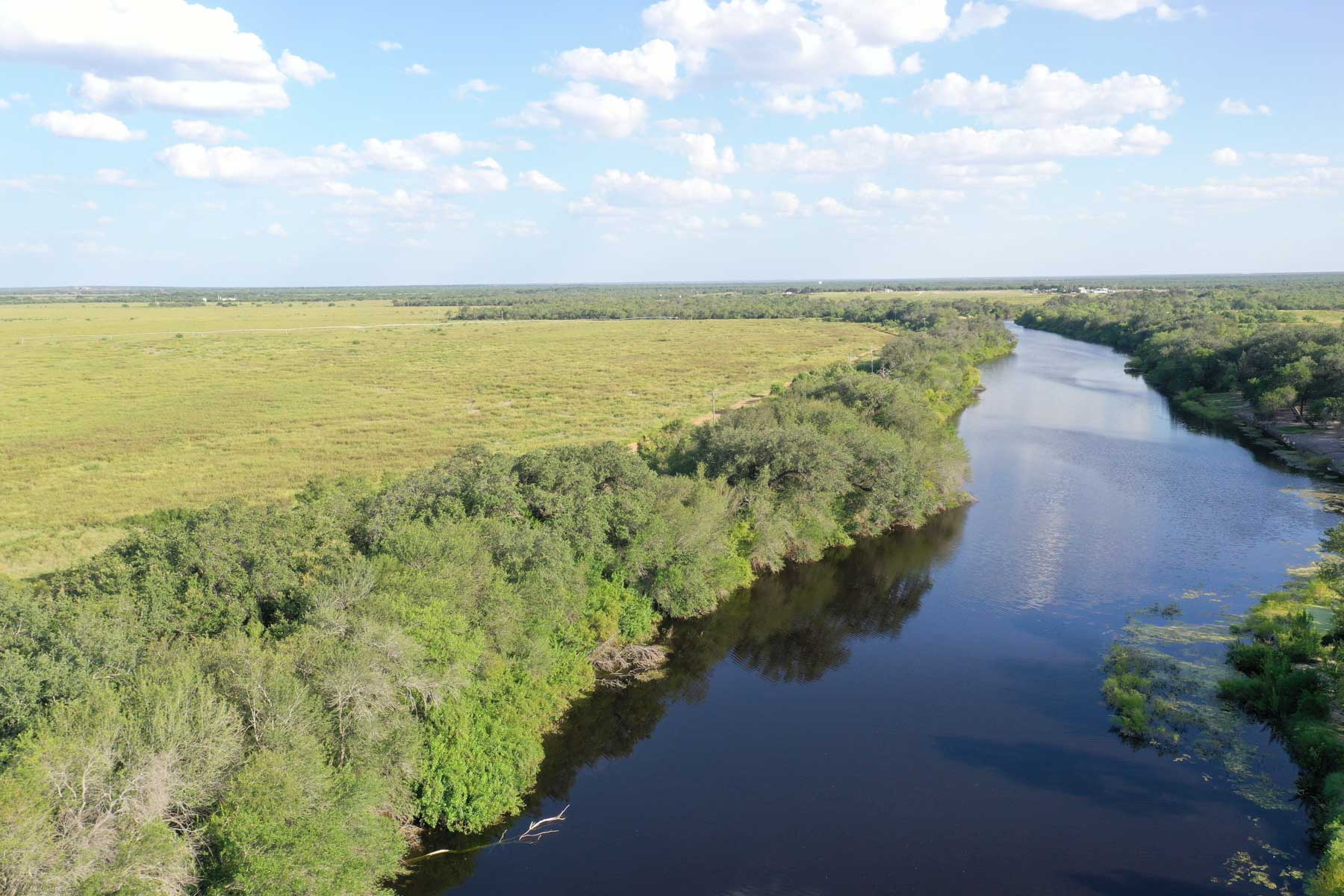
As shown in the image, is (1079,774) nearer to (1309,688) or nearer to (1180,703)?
(1180,703)

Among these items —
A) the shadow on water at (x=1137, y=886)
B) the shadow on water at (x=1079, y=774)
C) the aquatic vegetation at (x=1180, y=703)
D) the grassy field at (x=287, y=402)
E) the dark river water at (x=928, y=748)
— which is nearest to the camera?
the shadow on water at (x=1137, y=886)

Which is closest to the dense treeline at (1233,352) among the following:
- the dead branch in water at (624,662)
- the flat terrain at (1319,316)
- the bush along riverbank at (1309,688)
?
the flat terrain at (1319,316)

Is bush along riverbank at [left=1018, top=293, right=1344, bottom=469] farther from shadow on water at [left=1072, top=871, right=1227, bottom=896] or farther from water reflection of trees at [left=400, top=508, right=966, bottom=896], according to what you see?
shadow on water at [left=1072, top=871, right=1227, bottom=896]

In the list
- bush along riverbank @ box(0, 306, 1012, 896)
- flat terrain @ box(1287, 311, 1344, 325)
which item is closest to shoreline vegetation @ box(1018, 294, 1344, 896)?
flat terrain @ box(1287, 311, 1344, 325)

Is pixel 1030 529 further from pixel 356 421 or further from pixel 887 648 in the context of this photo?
pixel 356 421

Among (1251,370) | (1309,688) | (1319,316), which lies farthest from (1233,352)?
(1319,316)

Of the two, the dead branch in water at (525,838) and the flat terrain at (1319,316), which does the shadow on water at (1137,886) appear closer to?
the dead branch in water at (525,838)
